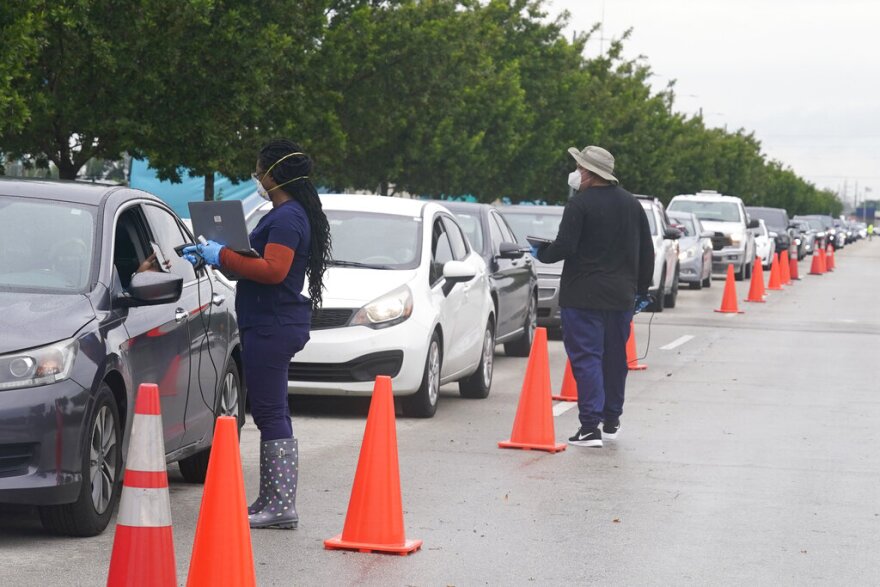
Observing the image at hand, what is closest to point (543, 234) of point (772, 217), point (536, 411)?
point (536, 411)

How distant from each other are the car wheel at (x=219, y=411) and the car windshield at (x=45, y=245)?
1369mm

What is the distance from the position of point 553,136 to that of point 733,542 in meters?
42.3

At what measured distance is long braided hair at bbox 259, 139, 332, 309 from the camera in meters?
7.46

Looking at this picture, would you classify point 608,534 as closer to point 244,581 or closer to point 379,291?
point 244,581

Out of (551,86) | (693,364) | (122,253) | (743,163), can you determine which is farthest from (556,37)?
(743,163)

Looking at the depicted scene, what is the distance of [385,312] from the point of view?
1207 cm

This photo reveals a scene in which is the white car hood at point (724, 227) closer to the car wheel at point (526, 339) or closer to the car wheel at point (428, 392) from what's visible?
the car wheel at point (526, 339)

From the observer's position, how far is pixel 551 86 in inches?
1967

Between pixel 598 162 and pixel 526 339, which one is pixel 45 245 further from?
pixel 526 339

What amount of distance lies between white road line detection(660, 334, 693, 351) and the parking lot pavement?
3723 millimetres

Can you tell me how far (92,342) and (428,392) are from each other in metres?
5.47

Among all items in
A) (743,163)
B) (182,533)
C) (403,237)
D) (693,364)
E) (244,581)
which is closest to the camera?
(244,581)

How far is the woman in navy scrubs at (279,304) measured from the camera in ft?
24.1

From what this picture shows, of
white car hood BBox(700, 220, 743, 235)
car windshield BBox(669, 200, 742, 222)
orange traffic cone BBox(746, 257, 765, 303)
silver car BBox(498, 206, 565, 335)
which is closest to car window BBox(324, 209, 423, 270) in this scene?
silver car BBox(498, 206, 565, 335)
